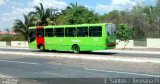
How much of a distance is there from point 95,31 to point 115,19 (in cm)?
3517

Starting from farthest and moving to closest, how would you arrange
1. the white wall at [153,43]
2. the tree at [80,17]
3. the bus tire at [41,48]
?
the tree at [80,17] → the white wall at [153,43] → the bus tire at [41,48]

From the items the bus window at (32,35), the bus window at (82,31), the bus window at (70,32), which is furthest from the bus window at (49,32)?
the bus window at (82,31)

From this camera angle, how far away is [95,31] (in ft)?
95.1

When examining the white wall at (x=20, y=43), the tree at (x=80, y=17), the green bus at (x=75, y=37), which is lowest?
the white wall at (x=20, y=43)

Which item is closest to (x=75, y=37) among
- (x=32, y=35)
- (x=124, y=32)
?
(x=32, y=35)

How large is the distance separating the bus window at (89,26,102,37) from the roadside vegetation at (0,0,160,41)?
14.4m

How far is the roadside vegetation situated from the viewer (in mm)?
52000

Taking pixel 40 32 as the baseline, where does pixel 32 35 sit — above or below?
below

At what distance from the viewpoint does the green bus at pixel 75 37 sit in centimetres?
2856

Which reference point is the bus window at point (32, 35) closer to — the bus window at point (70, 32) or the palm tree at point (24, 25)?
the bus window at point (70, 32)

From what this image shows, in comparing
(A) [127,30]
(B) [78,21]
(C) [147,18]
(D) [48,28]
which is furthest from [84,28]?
(C) [147,18]

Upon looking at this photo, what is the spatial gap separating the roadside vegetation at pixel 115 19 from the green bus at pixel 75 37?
41.3 ft

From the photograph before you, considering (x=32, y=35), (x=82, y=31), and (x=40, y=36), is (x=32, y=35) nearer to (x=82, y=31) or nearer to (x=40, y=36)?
(x=40, y=36)

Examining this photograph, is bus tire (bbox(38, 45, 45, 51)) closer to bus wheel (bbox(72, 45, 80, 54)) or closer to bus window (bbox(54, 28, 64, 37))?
bus window (bbox(54, 28, 64, 37))
